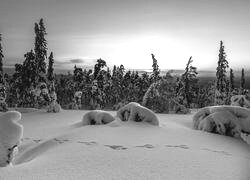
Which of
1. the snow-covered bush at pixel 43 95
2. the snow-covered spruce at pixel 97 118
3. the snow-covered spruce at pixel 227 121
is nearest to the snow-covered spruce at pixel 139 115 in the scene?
the snow-covered spruce at pixel 97 118

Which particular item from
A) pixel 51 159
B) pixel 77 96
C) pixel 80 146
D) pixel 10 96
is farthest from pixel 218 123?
pixel 10 96

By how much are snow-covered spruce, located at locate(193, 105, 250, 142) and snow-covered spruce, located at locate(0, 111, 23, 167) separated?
8.25 metres

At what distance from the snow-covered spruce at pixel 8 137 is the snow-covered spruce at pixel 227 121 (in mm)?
8255

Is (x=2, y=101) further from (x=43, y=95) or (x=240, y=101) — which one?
(x=240, y=101)

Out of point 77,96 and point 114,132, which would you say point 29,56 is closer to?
point 77,96

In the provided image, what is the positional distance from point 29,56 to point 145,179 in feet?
114

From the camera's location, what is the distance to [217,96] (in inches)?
1459

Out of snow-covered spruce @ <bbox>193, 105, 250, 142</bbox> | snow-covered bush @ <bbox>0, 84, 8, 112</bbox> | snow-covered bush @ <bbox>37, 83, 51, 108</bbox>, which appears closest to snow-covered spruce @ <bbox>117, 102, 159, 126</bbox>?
snow-covered spruce @ <bbox>193, 105, 250, 142</bbox>

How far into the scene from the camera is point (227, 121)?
10.6 m

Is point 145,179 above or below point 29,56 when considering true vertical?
below

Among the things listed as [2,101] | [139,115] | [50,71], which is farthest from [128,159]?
[50,71]

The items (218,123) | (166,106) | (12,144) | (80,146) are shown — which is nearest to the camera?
(12,144)

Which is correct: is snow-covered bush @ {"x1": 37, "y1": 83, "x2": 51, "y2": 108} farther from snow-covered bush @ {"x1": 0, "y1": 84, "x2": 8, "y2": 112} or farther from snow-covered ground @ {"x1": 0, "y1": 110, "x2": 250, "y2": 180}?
snow-covered ground @ {"x1": 0, "y1": 110, "x2": 250, "y2": 180}

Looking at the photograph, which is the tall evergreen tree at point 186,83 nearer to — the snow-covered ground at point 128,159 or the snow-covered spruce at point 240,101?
the snow-covered spruce at point 240,101
